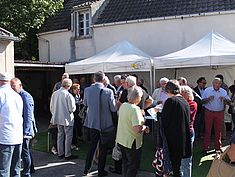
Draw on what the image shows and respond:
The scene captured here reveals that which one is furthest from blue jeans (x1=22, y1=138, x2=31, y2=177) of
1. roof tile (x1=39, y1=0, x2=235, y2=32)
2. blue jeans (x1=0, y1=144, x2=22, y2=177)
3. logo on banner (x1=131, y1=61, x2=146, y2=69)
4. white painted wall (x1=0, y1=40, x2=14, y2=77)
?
roof tile (x1=39, y1=0, x2=235, y2=32)

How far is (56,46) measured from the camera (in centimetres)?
1931

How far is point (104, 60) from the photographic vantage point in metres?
12.9

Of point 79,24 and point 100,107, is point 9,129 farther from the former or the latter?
point 79,24

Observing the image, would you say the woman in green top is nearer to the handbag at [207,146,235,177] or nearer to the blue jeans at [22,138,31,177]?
the blue jeans at [22,138,31,177]

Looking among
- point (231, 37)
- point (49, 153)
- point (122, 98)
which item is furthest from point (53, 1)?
point (122, 98)

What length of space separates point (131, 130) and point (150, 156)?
124 inches

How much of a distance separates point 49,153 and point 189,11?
8.73 meters

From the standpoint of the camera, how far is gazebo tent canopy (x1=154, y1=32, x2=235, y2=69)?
32.1ft

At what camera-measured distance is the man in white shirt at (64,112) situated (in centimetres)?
844

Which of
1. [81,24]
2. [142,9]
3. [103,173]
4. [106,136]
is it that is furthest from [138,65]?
[81,24]

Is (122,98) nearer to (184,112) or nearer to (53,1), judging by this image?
(184,112)

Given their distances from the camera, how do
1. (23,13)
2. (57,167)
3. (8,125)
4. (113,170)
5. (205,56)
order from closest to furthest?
(8,125) < (113,170) < (57,167) < (205,56) < (23,13)

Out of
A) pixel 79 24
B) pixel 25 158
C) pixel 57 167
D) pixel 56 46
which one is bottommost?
pixel 57 167

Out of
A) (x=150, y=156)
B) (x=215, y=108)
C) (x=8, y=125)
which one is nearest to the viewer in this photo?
Answer: (x=8, y=125)
